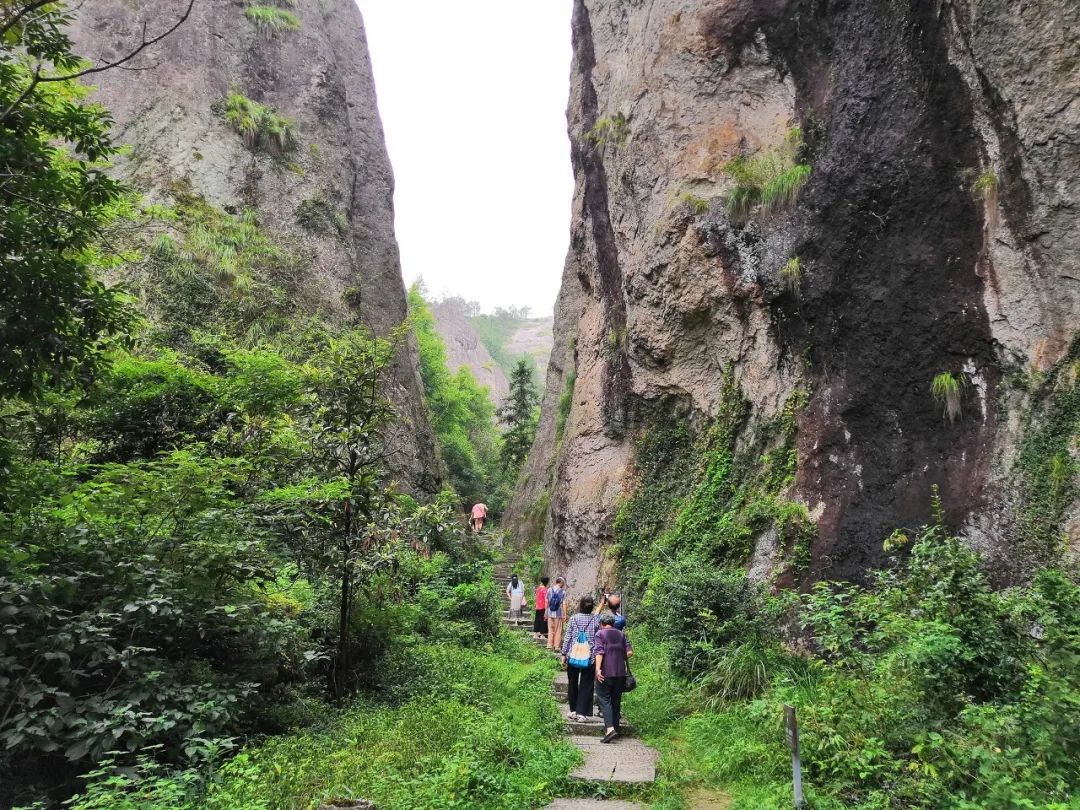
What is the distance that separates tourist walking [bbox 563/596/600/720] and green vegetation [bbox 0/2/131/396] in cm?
638

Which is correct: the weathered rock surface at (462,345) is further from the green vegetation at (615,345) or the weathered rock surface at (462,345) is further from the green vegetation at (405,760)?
the green vegetation at (405,760)

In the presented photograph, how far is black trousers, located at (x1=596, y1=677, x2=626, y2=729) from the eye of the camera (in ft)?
26.7

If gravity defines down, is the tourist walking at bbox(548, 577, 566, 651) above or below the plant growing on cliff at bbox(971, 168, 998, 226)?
below

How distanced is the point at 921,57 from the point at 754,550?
8.69 meters

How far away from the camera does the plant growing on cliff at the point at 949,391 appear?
Result: 983cm

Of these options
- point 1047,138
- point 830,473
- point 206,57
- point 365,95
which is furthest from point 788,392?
point 365,95

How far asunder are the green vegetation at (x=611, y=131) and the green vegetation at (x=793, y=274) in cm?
809

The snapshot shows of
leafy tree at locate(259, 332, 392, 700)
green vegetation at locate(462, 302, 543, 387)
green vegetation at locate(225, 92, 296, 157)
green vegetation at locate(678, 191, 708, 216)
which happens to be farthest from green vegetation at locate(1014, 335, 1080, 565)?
green vegetation at locate(462, 302, 543, 387)

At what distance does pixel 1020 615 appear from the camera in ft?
18.1

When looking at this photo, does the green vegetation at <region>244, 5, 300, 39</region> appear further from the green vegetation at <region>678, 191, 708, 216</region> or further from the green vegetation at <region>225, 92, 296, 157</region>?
the green vegetation at <region>678, 191, 708, 216</region>

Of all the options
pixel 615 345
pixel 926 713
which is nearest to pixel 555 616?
pixel 615 345

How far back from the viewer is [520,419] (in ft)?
134

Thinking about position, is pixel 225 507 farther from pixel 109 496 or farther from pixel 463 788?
pixel 463 788

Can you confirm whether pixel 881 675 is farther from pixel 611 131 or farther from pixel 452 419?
pixel 452 419
